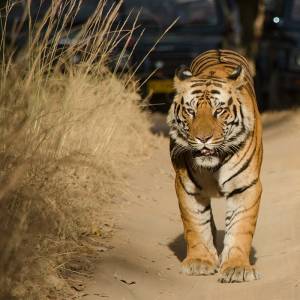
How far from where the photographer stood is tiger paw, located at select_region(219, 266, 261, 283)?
625 cm

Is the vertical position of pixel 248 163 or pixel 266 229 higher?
pixel 248 163

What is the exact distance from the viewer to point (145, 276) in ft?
21.1

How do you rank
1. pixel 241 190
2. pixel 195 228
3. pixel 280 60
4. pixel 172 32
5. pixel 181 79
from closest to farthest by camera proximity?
pixel 241 190
pixel 195 228
pixel 181 79
pixel 172 32
pixel 280 60

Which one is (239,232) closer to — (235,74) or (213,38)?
(235,74)

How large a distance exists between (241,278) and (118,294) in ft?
2.70

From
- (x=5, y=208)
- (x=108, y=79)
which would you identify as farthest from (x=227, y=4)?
(x=5, y=208)

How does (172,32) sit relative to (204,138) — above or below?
below

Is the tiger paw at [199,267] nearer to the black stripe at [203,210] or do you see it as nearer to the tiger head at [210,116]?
the black stripe at [203,210]

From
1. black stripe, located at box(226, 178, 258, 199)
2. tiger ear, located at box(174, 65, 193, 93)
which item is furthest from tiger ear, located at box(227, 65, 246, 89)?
black stripe, located at box(226, 178, 258, 199)

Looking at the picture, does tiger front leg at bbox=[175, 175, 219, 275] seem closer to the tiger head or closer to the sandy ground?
the sandy ground

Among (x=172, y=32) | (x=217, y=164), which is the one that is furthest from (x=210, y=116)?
(x=172, y=32)

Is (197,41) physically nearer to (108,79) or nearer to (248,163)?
(108,79)

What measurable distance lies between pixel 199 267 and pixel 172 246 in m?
0.95

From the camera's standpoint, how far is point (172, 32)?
15.3m
